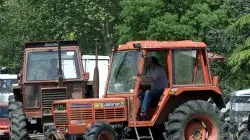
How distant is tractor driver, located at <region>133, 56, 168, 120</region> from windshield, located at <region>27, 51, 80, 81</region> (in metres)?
5.18

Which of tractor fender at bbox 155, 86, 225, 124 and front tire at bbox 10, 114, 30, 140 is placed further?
Result: front tire at bbox 10, 114, 30, 140

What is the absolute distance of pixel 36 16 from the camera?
47.2 metres

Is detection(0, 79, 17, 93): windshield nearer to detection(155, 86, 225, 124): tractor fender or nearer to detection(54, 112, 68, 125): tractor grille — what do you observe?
detection(54, 112, 68, 125): tractor grille

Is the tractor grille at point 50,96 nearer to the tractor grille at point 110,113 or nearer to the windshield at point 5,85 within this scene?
the tractor grille at point 110,113

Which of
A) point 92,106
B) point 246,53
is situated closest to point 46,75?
point 92,106

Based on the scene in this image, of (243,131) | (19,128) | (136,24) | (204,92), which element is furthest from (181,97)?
(136,24)

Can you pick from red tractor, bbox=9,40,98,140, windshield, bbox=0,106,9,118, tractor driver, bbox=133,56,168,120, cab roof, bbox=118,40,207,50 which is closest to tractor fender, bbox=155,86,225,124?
tractor driver, bbox=133,56,168,120

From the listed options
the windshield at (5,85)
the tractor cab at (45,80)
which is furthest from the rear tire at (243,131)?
the windshield at (5,85)

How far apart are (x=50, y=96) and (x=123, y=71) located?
4.39 metres

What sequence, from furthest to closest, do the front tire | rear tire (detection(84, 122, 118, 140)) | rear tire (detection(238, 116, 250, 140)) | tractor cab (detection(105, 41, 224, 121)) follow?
the front tire < rear tire (detection(238, 116, 250, 140)) < tractor cab (detection(105, 41, 224, 121)) < rear tire (detection(84, 122, 118, 140))

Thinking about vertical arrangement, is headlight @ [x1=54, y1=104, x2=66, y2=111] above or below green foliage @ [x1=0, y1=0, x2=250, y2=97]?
below

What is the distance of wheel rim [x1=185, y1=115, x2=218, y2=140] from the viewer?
15.4 m

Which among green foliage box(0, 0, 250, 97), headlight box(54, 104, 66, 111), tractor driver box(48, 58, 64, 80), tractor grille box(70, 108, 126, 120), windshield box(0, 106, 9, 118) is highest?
green foliage box(0, 0, 250, 97)

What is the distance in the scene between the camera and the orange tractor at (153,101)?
1504 centimetres
